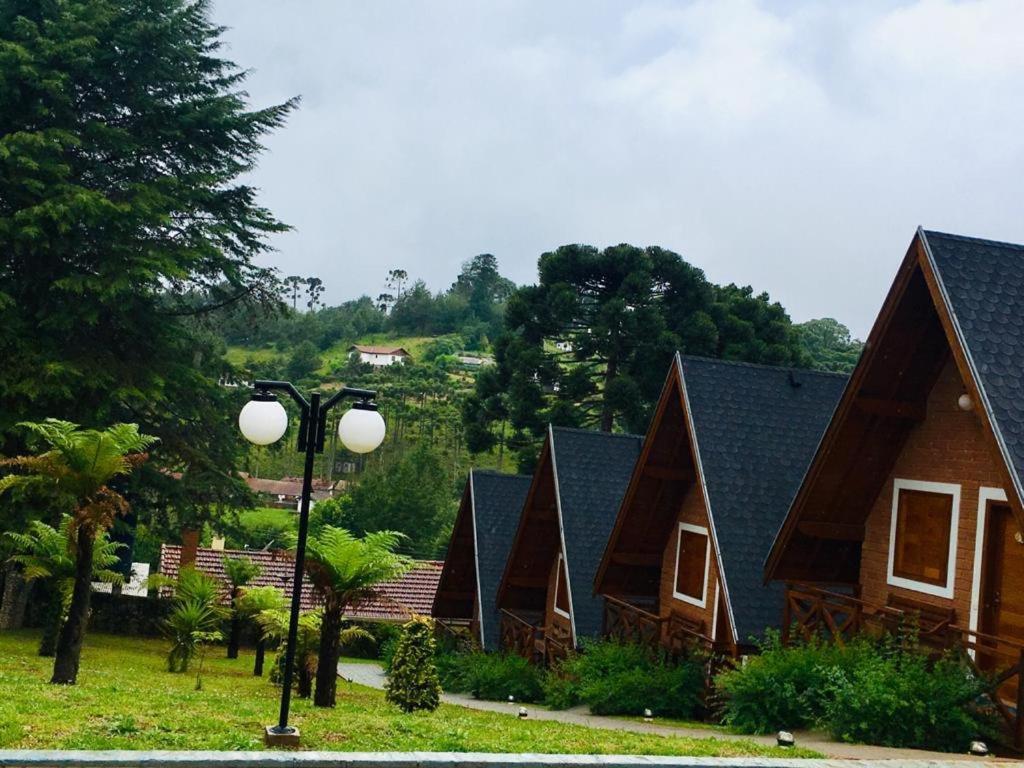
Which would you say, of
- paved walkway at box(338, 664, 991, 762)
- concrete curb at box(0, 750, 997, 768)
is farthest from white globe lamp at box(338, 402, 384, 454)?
paved walkway at box(338, 664, 991, 762)

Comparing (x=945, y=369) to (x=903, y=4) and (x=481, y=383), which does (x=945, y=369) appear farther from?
(x=481, y=383)

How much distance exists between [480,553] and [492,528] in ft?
2.48

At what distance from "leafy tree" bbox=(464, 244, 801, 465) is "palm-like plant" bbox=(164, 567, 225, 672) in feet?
65.1

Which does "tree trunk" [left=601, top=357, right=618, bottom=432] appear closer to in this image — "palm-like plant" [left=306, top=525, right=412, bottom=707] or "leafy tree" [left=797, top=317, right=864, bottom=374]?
"leafy tree" [left=797, top=317, right=864, bottom=374]

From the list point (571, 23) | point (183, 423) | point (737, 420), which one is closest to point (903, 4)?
point (571, 23)

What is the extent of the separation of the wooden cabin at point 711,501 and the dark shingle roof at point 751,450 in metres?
0.02

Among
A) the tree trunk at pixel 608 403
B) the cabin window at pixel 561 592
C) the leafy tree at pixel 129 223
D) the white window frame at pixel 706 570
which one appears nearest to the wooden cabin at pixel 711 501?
the white window frame at pixel 706 570

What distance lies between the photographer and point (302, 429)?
904 centimetres

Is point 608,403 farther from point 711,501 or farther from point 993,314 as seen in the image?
point 993,314

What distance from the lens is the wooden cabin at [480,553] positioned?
2382 cm

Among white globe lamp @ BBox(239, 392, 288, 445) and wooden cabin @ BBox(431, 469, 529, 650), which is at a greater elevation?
white globe lamp @ BBox(239, 392, 288, 445)

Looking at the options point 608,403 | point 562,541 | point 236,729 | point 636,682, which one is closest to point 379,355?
point 608,403

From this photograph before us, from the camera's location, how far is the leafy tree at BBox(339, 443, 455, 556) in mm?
46250

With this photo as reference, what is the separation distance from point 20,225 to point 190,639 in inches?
376
